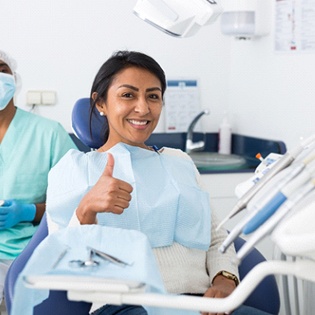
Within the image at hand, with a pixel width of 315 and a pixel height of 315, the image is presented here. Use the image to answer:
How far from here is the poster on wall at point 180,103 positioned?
2.92 metres

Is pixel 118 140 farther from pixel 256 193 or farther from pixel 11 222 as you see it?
pixel 256 193

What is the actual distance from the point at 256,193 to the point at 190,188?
2.26 ft

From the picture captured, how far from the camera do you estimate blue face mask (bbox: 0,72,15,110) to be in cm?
208

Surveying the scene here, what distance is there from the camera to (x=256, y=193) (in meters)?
1.01

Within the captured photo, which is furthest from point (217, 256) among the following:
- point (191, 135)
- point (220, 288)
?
point (191, 135)

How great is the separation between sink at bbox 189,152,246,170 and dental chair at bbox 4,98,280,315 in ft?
2.56

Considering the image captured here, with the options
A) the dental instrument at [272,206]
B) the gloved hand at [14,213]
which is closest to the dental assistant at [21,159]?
the gloved hand at [14,213]

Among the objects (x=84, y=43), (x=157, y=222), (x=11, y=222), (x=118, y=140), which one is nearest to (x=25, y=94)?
(x=84, y=43)

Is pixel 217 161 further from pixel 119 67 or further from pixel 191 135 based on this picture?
pixel 119 67

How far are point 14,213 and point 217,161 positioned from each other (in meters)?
1.05

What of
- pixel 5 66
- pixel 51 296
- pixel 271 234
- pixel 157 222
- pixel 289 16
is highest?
pixel 289 16

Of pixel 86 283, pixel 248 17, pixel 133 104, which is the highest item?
pixel 248 17

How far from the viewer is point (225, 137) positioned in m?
2.95

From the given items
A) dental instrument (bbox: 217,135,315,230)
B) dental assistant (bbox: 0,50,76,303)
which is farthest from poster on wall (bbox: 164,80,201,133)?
dental instrument (bbox: 217,135,315,230)
